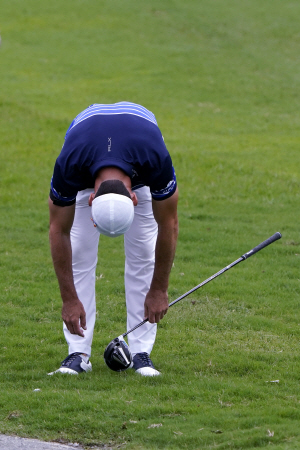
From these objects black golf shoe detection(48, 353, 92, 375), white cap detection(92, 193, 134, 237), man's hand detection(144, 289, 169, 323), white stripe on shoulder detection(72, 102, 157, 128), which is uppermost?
white stripe on shoulder detection(72, 102, 157, 128)

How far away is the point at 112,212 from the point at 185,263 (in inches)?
201

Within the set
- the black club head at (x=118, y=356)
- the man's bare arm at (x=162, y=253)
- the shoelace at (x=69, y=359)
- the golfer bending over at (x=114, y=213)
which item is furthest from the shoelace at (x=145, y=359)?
the shoelace at (x=69, y=359)

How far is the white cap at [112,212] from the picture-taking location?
471 cm

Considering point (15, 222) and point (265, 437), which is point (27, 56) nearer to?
point (15, 222)

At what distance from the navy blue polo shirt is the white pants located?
1.77ft

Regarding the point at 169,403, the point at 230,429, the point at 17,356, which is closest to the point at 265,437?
the point at 230,429

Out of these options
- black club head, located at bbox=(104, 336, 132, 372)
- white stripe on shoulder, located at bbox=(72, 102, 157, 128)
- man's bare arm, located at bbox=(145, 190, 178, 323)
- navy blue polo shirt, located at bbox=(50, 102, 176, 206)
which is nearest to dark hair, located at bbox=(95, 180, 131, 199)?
navy blue polo shirt, located at bbox=(50, 102, 176, 206)

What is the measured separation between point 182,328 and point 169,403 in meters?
2.00

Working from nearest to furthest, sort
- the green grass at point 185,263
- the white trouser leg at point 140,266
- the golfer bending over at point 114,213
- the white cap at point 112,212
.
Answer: the white cap at point 112,212, the golfer bending over at point 114,213, the green grass at point 185,263, the white trouser leg at point 140,266

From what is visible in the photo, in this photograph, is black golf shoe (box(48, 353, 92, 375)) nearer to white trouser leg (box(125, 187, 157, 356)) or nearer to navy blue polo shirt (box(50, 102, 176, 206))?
white trouser leg (box(125, 187, 157, 356))

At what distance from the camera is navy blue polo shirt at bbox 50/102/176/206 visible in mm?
4953

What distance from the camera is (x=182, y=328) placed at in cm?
725

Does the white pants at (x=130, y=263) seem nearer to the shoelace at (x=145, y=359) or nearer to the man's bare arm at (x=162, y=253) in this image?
the shoelace at (x=145, y=359)

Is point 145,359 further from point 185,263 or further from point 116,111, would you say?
point 185,263
